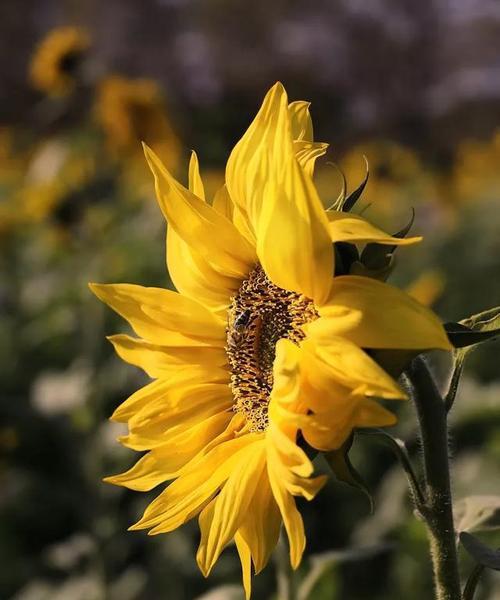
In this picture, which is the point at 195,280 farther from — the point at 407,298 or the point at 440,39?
the point at 440,39

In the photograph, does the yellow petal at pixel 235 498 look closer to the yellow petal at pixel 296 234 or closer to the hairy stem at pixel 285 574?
the yellow petal at pixel 296 234

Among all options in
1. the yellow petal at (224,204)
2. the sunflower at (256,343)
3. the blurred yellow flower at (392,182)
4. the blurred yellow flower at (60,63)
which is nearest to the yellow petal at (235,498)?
the sunflower at (256,343)

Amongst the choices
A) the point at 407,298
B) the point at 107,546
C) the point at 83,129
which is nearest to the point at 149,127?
the point at 83,129

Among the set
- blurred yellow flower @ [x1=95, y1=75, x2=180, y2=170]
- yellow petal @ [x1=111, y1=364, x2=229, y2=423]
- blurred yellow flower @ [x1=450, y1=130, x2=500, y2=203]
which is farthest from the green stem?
blurred yellow flower @ [x1=450, y1=130, x2=500, y2=203]

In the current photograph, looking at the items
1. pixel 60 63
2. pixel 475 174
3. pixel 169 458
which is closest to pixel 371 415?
pixel 169 458

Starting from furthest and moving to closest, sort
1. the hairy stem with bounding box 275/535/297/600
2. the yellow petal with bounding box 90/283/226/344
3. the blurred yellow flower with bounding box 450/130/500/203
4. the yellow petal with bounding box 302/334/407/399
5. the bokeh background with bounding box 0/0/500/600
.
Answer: the blurred yellow flower with bounding box 450/130/500/203
the bokeh background with bounding box 0/0/500/600
the hairy stem with bounding box 275/535/297/600
the yellow petal with bounding box 90/283/226/344
the yellow petal with bounding box 302/334/407/399

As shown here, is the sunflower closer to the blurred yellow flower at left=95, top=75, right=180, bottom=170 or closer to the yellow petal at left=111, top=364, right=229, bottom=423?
the yellow petal at left=111, top=364, right=229, bottom=423

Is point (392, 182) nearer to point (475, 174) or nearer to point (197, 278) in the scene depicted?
point (475, 174)
